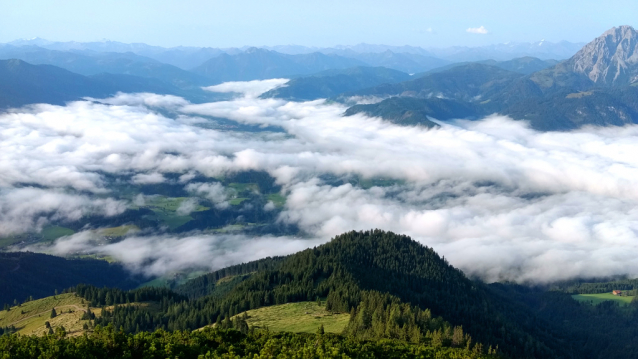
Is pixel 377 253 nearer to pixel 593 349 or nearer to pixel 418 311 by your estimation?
pixel 418 311

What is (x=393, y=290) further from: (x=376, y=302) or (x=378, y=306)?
(x=378, y=306)

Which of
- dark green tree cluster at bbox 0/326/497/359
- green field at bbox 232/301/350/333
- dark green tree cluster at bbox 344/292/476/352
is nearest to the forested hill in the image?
dark green tree cluster at bbox 344/292/476/352

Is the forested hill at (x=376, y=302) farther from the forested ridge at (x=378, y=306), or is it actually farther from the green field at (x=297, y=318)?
the green field at (x=297, y=318)

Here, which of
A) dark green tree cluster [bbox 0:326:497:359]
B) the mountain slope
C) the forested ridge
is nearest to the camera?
dark green tree cluster [bbox 0:326:497:359]

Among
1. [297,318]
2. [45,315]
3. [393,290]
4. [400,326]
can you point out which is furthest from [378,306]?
[45,315]

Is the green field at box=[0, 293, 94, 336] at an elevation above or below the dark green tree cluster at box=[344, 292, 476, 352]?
above

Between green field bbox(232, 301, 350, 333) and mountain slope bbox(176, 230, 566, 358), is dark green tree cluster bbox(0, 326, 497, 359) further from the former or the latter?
mountain slope bbox(176, 230, 566, 358)
